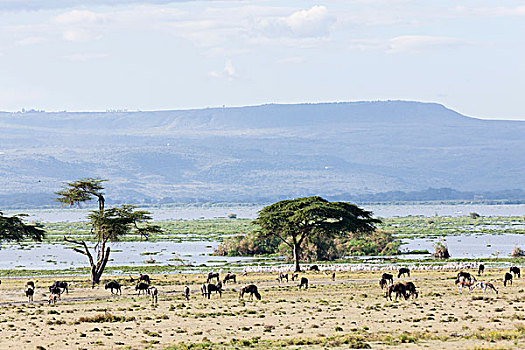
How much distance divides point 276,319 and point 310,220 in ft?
101

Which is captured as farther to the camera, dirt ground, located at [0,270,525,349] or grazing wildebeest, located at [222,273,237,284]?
grazing wildebeest, located at [222,273,237,284]

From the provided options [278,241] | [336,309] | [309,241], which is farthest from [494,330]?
[278,241]

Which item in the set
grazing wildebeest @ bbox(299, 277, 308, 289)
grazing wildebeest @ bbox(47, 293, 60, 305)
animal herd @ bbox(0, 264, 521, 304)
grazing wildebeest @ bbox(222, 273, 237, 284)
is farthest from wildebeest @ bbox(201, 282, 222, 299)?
grazing wildebeest @ bbox(222, 273, 237, 284)

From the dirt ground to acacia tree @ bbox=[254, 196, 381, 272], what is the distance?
1576 cm

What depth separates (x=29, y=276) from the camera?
6003 centimetres

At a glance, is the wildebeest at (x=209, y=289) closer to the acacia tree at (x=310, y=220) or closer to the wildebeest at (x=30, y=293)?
the wildebeest at (x=30, y=293)

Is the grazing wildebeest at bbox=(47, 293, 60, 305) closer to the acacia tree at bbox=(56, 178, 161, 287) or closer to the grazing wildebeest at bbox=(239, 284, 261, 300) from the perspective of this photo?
the grazing wildebeest at bbox=(239, 284, 261, 300)

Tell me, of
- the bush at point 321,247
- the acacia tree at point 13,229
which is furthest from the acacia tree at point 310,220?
the acacia tree at point 13,229

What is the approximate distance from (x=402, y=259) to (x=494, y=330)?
4064 cm

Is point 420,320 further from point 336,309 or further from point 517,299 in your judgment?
point 517,299

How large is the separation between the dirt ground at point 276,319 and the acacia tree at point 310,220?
1576 cm

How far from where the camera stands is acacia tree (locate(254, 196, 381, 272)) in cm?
6291

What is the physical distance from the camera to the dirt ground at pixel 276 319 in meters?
27.6

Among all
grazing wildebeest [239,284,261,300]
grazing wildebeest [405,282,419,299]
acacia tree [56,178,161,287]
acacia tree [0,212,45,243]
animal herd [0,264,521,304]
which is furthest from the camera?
acacia tree [56,178,161,287]
